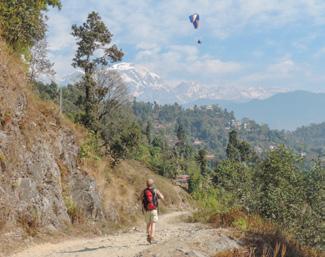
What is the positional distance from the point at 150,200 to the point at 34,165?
6272mm

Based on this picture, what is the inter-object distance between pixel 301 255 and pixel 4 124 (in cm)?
1107

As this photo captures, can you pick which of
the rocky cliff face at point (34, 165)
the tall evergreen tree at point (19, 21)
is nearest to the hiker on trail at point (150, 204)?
the rocky cliff face at point (34, 165)

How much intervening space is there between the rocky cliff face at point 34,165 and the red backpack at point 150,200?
4.74 m

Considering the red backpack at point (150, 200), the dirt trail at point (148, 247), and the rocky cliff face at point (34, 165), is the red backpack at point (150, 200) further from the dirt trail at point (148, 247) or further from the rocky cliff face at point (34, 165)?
the rocky cliff face at point (34, 165)

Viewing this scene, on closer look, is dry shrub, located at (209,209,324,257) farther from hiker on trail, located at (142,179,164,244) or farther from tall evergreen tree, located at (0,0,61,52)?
tall evergreen tree, located at (0,0,61,52)

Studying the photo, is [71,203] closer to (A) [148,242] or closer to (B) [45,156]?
(B) [45,156]

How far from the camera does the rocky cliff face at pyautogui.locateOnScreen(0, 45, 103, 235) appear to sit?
52.5ft

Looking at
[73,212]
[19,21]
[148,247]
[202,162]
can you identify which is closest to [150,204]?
[148,247]

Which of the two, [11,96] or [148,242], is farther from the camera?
[11,96]

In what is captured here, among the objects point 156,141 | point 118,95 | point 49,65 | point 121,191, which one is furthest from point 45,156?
point 156,141

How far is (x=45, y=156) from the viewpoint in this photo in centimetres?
1911

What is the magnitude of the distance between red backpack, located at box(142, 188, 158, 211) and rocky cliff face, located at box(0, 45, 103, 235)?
4742 mm

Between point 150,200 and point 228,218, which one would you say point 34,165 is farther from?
point 228,218

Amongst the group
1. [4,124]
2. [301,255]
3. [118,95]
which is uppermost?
[118,95]
